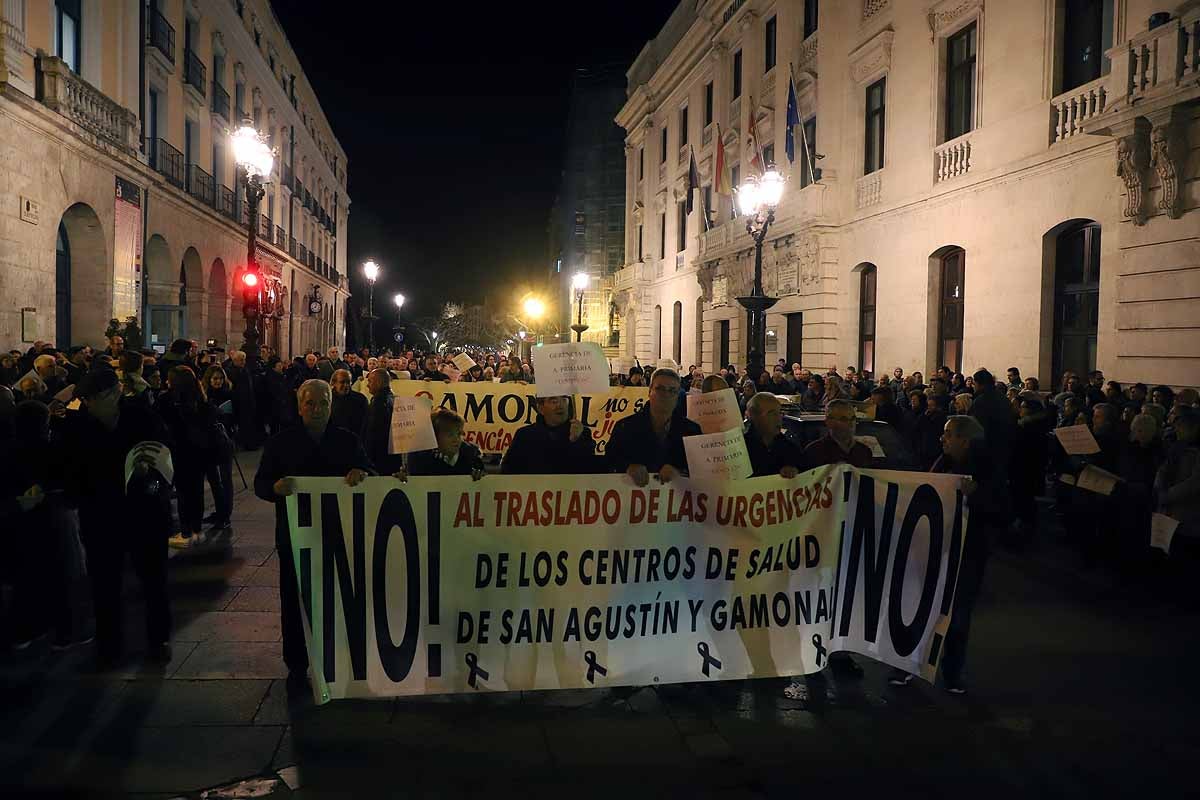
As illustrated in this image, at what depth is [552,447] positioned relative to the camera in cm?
604

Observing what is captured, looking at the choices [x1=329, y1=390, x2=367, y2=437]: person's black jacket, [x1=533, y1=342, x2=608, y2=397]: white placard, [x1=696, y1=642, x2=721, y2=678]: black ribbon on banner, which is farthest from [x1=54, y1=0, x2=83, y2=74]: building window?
[x1=696, y1=642, x2=721, y2=678]: black ribbon on banner

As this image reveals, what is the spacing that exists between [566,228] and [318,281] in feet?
79.7

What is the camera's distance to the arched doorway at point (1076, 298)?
1502 centimetres

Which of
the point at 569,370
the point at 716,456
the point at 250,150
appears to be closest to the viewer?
the point at 716,456

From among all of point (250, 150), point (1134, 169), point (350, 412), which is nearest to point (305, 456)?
point (350, 412)

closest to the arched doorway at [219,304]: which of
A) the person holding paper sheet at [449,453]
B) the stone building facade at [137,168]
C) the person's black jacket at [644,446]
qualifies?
the stone building facade at [137,168]

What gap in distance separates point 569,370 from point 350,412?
4.28 meters

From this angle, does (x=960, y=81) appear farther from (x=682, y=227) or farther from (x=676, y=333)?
(x=676, y=333)

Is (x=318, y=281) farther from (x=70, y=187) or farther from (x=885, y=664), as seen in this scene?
(x=885, y=664)

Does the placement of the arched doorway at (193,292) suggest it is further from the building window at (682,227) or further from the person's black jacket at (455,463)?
the person's black jacket at (455,463)

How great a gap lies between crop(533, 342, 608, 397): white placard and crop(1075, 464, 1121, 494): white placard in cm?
511

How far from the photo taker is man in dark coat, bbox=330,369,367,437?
9734 mm

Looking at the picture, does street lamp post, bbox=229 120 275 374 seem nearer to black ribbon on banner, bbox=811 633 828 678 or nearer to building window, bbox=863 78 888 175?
black ribbon on banner, bbox=811 633 828 678

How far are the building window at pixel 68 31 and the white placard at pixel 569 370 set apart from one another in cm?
1637
